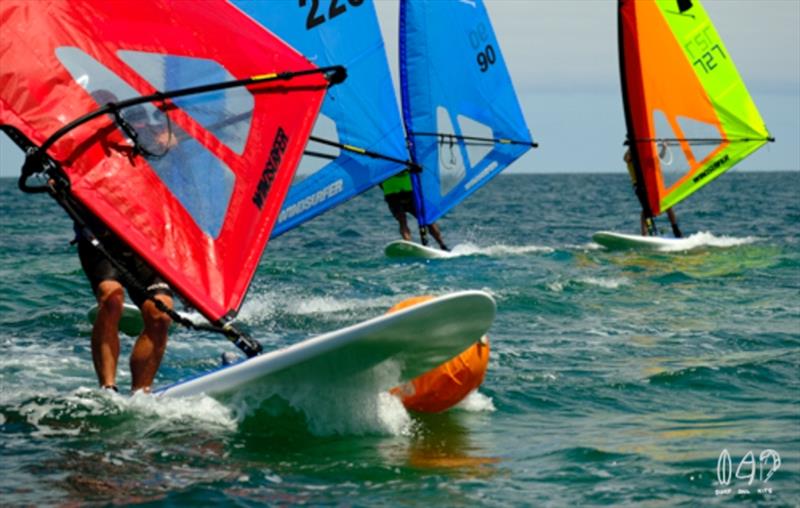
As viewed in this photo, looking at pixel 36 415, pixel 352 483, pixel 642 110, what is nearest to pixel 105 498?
pixel 352 483

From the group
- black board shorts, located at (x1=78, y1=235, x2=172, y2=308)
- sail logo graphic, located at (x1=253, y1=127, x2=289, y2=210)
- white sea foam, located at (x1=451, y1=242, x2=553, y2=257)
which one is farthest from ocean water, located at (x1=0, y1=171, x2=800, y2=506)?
white sea foam, located at (x1=451, y1=242, x2=553, y2=257)

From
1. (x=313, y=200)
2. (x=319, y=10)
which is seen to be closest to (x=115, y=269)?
(x=313, y=200)

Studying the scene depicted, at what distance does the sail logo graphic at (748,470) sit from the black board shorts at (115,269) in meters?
3.19

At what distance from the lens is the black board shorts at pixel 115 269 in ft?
25.4

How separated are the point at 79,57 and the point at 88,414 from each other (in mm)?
2023

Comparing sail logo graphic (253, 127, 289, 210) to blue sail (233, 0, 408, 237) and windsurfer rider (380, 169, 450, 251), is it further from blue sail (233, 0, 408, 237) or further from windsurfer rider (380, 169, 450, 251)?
windsurfer rider (380, 169, 450, 251)

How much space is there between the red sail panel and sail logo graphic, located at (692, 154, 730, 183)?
15.9 metres

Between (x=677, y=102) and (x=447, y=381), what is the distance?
15.7 meters

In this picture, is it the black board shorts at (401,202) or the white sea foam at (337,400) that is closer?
the white sea foam at (337,400)

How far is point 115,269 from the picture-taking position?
777 cm

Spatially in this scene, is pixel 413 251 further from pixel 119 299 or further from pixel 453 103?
pixel 119 299

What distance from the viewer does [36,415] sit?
7961 mm

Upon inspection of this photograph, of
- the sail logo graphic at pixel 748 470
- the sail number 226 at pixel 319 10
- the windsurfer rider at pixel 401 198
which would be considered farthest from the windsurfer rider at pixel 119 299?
the windsurfer rider at pixel 401 198

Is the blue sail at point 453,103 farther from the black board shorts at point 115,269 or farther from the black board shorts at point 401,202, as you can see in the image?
the black board shorts at point 115,269
